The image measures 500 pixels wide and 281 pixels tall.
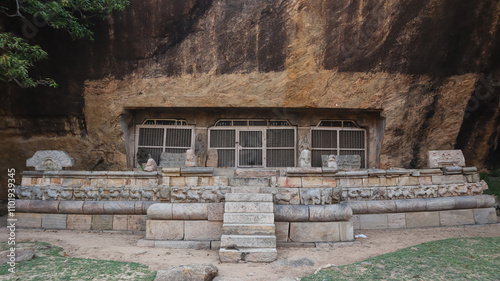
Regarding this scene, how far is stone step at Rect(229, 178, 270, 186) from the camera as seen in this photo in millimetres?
6629

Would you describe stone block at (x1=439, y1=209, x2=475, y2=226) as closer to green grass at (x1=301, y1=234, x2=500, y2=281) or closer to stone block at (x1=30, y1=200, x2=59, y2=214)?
green grass at (x1=301, y1=234, x2=500, y2=281)

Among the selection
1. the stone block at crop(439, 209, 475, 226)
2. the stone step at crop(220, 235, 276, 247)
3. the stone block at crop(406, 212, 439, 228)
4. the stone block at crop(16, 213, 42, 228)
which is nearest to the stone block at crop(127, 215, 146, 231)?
the stone block at crop(16, 213, 42, 228)

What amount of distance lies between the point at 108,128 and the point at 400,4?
10.2 metres

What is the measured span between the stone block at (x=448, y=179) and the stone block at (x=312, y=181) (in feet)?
13.1

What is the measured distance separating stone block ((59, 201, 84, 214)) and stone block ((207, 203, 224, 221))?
148 inches

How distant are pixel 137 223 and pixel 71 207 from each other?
170 cm

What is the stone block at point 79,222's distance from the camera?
25.7 ft

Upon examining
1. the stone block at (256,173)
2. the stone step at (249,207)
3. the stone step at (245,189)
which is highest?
→ the stone block at (256,173)

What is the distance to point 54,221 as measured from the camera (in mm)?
7879

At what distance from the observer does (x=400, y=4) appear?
9.73 meters

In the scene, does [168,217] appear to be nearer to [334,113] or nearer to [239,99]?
[239,99]

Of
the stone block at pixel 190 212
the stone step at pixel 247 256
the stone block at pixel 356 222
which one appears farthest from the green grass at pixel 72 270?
the stone block at pixel 356 222

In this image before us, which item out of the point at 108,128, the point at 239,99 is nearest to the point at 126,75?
the point at 108,128

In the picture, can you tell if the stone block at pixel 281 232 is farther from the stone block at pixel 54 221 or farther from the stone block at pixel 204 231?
the stone block at pixel 54 221
